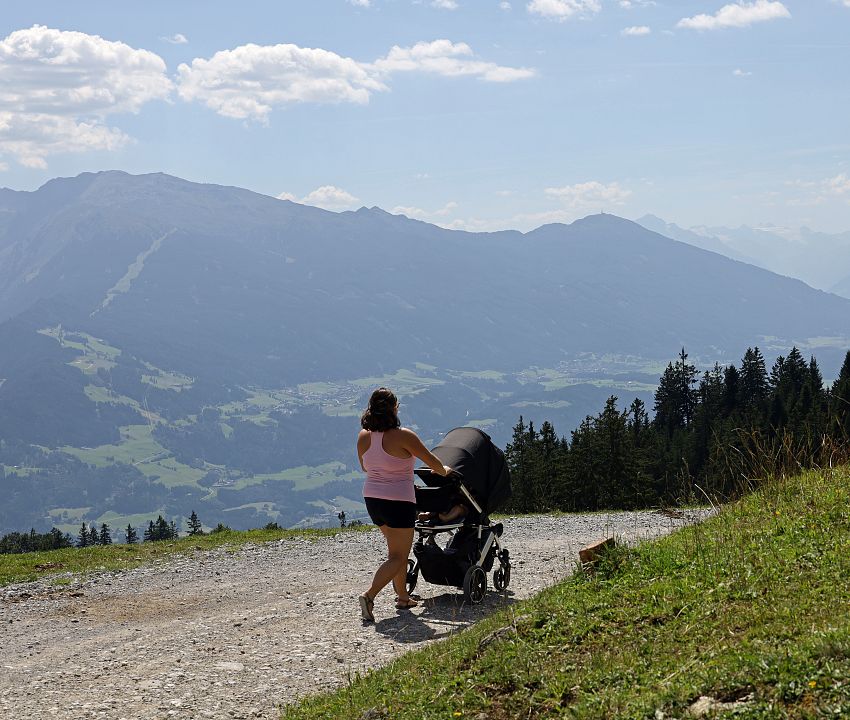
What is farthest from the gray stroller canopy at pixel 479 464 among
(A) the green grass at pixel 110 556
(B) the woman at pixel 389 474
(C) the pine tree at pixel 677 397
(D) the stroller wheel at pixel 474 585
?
(C) the pine tree at pixel 677 397

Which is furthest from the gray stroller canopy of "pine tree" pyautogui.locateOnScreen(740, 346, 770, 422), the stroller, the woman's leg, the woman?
"pine tree" pyautogui.locateOnScreen(740, 346, 770, 422)

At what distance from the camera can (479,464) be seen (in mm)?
13625

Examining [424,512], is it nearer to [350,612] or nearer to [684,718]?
[350,612]

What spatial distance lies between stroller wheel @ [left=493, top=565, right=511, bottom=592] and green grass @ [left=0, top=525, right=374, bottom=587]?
32.2 feet

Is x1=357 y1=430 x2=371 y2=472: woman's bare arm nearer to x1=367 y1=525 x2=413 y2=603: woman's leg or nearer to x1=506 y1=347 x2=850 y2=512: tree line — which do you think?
x1=367 y1=525 x2=413 y2=603: woman's leg

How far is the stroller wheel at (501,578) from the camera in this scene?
1399 centimetres

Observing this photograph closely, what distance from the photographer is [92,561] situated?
20.7m

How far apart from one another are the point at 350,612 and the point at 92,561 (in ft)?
33.9

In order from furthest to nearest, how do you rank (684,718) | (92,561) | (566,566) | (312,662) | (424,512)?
(92,561) → (566,566) → (424,512) → (312,662) → (684,718)

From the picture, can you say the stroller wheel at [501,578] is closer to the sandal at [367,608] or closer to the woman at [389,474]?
the woman at [389,474]

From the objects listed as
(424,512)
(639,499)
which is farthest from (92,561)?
(639,499)

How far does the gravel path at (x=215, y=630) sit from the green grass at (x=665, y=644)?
1322 mm

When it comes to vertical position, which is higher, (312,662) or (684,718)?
(684,718)

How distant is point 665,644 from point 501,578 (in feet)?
22.4
